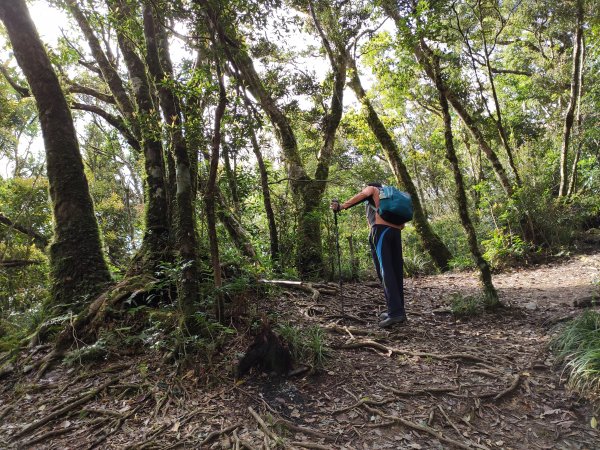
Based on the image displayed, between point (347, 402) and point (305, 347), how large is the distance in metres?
0.77

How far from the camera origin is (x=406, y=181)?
11.2 m

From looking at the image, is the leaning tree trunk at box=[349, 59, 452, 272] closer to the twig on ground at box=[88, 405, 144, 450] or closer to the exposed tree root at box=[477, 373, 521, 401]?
the exposed tree root at box=[477, 373, 521, 401]

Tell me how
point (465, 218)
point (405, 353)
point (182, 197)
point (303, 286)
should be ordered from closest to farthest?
point (405, 353) < point (182, 197) < point (465, 218) < point (303, 286)

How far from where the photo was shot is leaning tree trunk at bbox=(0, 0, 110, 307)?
529 centimetres

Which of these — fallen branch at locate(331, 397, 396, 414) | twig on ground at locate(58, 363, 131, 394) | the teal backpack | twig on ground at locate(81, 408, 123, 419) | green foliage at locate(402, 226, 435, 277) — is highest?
the teal backpack

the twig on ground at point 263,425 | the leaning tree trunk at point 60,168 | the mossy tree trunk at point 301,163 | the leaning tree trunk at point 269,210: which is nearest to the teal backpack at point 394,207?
the leaning tree trunk at point 269,210

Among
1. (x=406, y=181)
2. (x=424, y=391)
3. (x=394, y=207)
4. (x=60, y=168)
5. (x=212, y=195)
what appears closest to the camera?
(x=424, y=391)

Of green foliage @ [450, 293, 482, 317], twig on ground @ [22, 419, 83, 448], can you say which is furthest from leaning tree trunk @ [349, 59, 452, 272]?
twig on ground @ [22, 419, 83, 448]

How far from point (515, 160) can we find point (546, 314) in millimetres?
8798

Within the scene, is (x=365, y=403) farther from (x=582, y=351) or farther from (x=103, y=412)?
(x=103, y=412)

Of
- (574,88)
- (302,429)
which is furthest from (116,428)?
(574,88)

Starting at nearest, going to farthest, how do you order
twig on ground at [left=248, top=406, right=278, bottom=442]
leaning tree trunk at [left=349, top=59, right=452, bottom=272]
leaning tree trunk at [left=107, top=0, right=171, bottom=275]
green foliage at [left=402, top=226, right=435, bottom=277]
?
twig on ground at [left=248, top=406, right=278, bottom=442] → leaning tree trunk at [left=107, top=0, right=171, bottom=275] → green foliage at [left=402, top=226, right=435, bottom=277] → leaning tree trunk at [left=349, top=59, right=452, bottom=272]

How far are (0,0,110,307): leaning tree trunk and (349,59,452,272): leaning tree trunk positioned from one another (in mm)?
7988

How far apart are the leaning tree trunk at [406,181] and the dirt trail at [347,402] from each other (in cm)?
603
